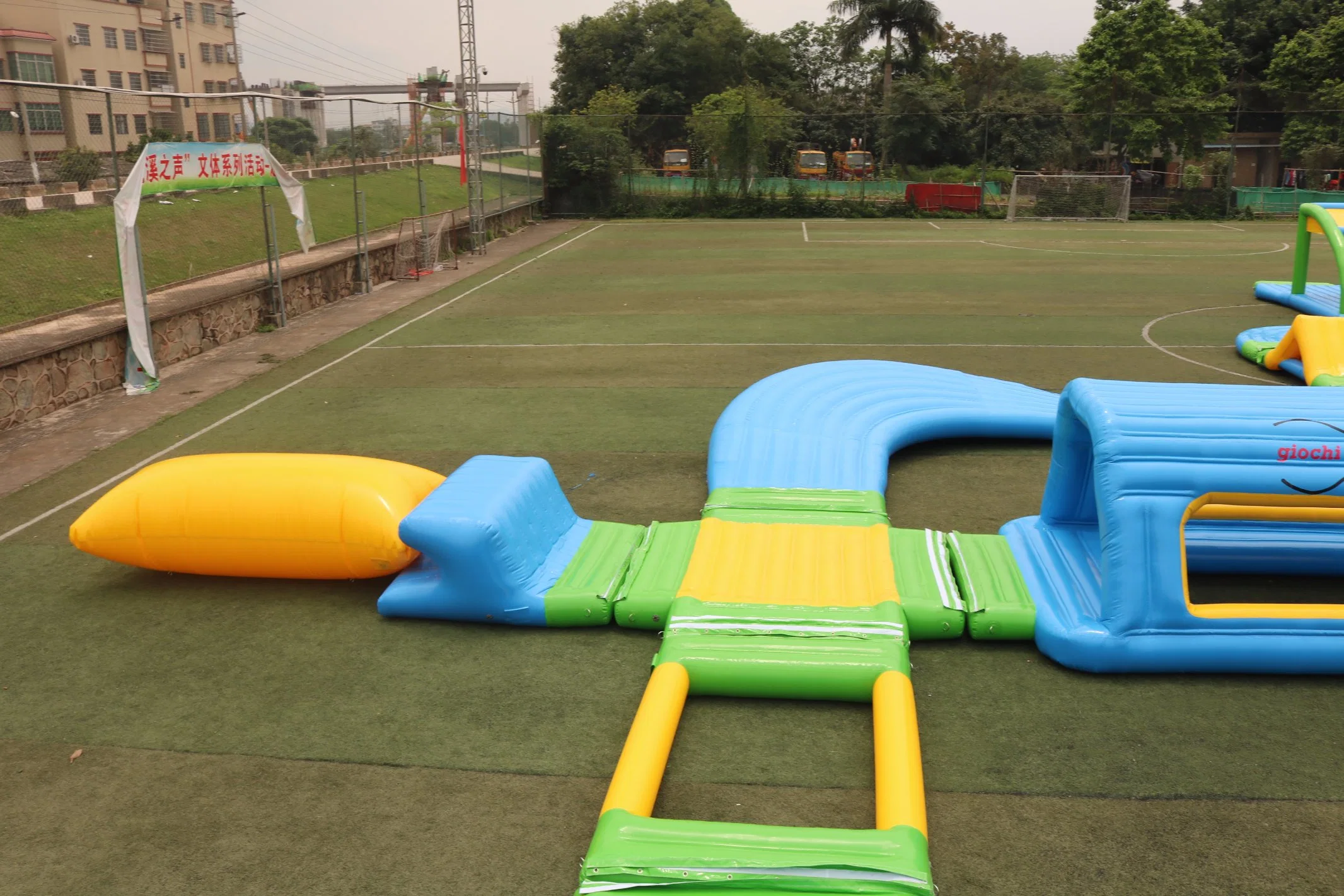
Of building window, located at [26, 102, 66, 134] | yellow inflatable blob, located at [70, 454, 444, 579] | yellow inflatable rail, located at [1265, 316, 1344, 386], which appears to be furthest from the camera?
building window, located at [26, 102, 66, 134]

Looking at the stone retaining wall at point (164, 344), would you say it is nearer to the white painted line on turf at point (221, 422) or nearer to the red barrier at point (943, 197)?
the white painted line on turf at point (221, 422)

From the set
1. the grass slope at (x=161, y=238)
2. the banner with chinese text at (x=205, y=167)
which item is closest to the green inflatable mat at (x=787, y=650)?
the banner with chinese text at (x=205, y=167)

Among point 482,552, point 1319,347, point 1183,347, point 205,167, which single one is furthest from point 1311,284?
point 205,167

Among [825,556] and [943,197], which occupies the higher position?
[943,197]

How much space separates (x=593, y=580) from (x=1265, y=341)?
9.65 metres

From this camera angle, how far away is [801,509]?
265 inches

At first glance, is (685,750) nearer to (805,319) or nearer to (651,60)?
(805,319)

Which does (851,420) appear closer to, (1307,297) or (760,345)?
(760,345)

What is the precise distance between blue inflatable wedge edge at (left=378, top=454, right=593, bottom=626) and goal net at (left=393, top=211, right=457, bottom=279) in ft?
46.3

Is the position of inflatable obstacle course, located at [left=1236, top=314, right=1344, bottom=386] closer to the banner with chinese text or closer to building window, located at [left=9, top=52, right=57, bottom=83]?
the banner with chinese text

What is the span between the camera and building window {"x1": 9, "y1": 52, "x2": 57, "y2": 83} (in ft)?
150

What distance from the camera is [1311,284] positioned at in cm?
1602


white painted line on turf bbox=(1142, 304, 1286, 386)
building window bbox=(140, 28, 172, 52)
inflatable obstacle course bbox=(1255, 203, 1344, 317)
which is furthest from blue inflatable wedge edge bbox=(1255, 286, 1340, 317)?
building window bbox=(140, 28, 172, 52)

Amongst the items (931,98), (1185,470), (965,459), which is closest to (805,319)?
(965,459)
